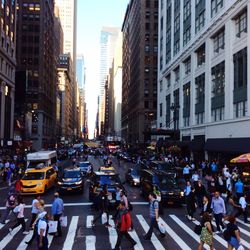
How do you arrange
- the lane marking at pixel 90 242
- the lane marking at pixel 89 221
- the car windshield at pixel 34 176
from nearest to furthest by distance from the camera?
the lane marking at pixel 90 242
the lane marking at pixel 89 221
the car windshield at pixel 34 176

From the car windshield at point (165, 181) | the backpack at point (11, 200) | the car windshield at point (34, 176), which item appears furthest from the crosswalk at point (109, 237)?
the car windshield at point (34, 176)

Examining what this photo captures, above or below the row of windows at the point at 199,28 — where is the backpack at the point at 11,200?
below

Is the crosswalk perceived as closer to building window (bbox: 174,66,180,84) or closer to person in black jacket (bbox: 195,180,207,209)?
person in black jacket (bbox: 195,180,207,209)

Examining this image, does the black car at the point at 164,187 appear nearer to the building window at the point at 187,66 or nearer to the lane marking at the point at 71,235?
the lane marking at the point at 71,235

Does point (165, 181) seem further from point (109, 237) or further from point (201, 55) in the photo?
point (201, 55)

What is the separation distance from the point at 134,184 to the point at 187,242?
1750 cm

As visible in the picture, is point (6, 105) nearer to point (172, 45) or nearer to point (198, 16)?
point (172, 45)

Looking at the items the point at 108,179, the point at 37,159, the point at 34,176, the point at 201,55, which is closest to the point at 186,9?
the point at 201,55

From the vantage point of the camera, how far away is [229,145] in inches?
1505

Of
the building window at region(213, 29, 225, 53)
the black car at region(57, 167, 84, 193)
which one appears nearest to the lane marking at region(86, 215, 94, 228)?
the black car at region(57, 167, 84, 193)

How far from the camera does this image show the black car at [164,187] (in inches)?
884

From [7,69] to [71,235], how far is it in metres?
62.3

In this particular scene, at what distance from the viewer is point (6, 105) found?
72.6 m

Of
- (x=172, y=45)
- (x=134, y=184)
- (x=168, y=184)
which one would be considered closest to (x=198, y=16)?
(x=172, y=45)
